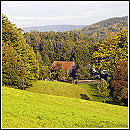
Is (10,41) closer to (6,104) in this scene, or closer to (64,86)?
A: (64,86)

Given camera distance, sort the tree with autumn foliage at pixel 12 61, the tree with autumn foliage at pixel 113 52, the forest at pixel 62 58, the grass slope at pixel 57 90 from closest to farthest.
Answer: the tree with autumn foliage at pixel 12 61 < the forest at pixel 62 58 < the grass slope at pixel 57 90 < the tree with autumn foliage at pixel 113 52

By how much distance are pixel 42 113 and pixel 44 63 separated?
213 ft

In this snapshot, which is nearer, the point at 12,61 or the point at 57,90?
the point at 12,61

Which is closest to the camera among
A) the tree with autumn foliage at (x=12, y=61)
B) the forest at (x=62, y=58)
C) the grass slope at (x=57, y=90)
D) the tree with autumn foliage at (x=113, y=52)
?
the tree with autumn foliage at (x=12, y=61)

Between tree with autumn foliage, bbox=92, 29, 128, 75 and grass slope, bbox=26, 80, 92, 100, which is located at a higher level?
tree with autumn foliage, bbox=92, 29, 128, 75

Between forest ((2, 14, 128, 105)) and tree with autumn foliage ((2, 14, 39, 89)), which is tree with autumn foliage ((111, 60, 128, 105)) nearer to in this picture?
forest ((2, 14, 128, 105))

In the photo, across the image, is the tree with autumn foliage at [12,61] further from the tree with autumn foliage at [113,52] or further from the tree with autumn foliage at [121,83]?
the tree with autumn foliage at [113,52]

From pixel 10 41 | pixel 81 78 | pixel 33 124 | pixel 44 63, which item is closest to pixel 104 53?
pixel 81 78

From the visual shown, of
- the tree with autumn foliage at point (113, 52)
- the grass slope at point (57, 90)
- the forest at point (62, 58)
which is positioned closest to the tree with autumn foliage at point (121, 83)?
the forest at point (62, 58)

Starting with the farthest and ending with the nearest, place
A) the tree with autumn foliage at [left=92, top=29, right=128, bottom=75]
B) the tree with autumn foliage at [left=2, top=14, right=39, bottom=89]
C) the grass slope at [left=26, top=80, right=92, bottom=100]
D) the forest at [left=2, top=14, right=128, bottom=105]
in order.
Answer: the tree with autumn foliage at [left=92, top=29, right=128, bottom=75] → the grass slope at [left=26, top=80, right=92, bottom=100] → the forest at [left=2, top=14, right=128, bottom=105] → the tree with autumn foliage at [left=2, top=14, right=39, bottom=89]

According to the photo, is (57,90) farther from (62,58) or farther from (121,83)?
(62,58)

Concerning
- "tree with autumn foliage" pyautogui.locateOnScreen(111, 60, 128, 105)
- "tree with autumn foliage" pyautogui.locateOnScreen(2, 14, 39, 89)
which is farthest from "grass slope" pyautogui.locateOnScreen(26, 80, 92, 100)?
"tree with autumn foliage" pyautogui.locateOnScreen(111, 60, 128, 105)

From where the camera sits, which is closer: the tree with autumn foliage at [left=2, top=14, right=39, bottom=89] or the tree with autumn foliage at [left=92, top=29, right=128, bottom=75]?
the tree with autumn foliage at [left=2, top=14, right=39, bottom=89]

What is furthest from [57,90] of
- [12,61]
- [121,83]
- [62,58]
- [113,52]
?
[62,58]
